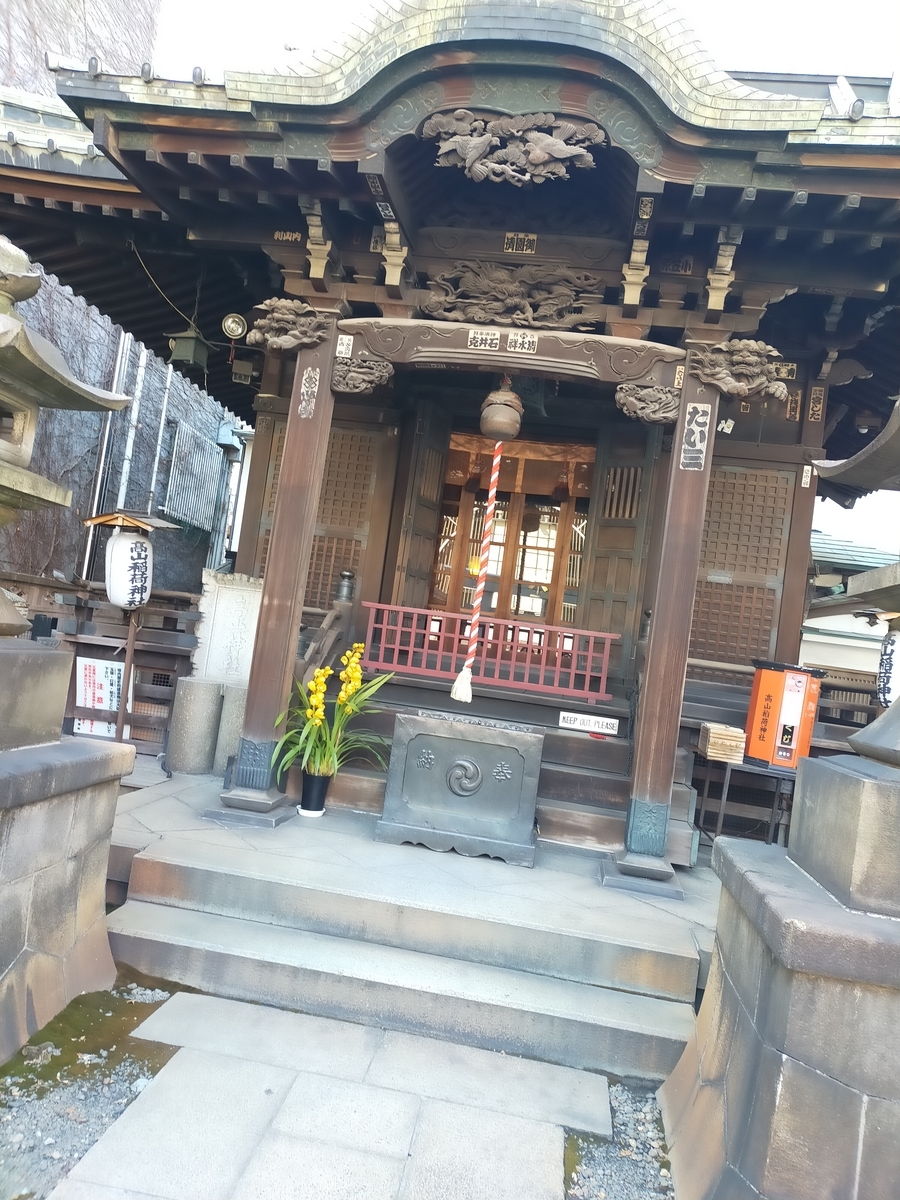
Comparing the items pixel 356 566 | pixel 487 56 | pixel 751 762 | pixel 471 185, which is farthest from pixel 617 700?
pixel 487 56

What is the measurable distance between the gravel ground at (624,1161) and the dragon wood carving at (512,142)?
546 centimetres

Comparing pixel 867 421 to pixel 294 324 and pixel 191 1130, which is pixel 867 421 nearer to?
pixel 294 324

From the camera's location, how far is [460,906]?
4004 millimetres

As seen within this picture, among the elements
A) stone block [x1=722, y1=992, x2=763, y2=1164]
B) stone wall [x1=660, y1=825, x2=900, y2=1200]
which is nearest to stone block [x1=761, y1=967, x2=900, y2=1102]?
stone wall [x1=660, y1=825, x2=900, y2=1200]

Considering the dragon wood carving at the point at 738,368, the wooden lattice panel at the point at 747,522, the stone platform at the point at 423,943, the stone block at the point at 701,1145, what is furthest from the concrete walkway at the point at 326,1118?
the wooden lattice panel at the point at 747,522

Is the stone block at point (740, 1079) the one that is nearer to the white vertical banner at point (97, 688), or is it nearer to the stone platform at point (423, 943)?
the stone platform at point (423, 943)

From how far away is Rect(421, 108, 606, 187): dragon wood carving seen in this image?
15.8 feet

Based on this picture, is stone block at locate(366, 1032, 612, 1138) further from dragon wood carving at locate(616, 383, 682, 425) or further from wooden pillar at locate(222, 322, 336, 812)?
dragon wood carving at locate(616, 383, 682, 425)

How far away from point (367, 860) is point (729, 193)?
5074 millimetres

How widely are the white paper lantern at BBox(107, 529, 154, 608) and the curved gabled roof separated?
422 cm

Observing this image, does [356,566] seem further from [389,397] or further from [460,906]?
[460,906]

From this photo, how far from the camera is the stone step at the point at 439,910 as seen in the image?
3.79m

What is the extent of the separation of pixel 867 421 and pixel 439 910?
8.02m

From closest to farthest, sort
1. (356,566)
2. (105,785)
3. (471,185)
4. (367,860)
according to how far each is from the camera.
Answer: (105,785) → (367,860) → (471,185) → (356,566)
